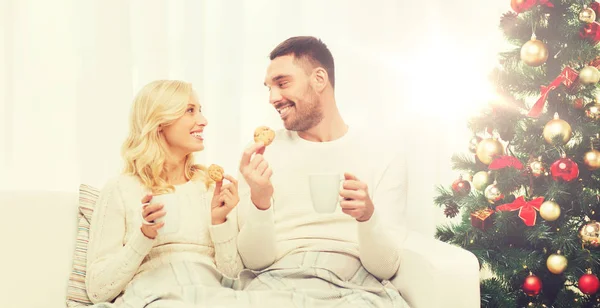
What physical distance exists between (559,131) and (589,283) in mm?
600

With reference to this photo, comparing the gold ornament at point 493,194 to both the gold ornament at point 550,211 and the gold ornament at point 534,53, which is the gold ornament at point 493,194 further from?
the gold ornament at point 534,53

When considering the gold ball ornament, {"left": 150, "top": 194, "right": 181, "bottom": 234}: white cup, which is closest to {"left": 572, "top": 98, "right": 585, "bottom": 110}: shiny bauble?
the gold ball ornament

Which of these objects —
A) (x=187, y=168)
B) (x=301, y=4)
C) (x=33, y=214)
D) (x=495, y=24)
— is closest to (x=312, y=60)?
(x=187, y=168)

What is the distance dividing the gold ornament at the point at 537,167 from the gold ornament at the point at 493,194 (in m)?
0.15

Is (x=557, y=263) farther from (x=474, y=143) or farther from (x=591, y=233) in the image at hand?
(x=474, y=143)

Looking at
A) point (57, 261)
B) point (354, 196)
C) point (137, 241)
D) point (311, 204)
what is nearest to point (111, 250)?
point (137, 241)

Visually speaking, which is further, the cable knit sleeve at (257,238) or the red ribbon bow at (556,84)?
the red ribbon bow at (556,84)

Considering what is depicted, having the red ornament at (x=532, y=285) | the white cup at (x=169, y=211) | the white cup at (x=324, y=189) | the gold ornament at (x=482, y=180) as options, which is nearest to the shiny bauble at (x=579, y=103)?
the gold ornament at (x=482, y=180)

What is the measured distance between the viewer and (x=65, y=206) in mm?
2137

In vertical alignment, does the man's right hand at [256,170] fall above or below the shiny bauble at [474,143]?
above

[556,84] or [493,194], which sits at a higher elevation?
[556,84]

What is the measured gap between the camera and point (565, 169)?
2.54 m

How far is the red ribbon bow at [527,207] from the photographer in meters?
2.58

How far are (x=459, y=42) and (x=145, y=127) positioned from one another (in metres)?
1.67
